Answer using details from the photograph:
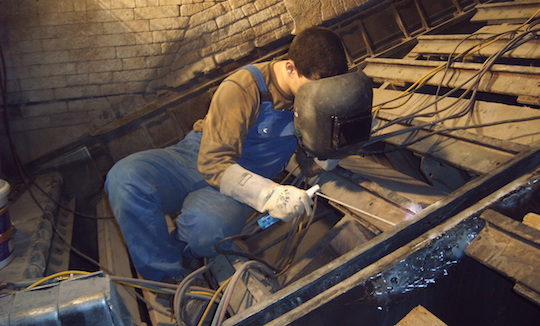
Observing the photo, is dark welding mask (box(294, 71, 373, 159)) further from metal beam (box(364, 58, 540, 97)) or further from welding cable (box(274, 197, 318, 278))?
metal beam (box(364, 58, 540, 97))

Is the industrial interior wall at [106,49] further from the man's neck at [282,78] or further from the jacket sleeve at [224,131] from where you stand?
the jacket sleeve at [224,131]

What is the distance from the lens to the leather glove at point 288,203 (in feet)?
6.34

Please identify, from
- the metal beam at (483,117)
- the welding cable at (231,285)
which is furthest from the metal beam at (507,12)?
the welding cable at (231,285)

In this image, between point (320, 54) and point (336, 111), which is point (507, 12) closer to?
point (320, 54)

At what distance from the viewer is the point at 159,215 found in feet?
7.84

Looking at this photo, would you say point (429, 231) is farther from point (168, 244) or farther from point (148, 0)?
point (148, 0)

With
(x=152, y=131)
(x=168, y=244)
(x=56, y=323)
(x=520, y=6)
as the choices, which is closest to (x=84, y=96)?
(x=152, y=131)

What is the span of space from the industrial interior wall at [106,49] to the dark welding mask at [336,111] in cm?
250

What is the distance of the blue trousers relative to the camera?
90.0 inches

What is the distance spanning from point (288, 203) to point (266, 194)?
0.16m

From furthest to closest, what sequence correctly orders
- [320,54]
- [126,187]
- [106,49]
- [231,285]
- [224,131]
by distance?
[106,49] < [126,187] < [224,131] < [320,54] < [231,285]

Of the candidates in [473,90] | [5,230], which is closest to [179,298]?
[5,230]

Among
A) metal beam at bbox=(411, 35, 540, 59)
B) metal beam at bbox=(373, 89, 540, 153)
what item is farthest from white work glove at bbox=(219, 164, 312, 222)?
metal beam at bbox=(411, 35, 540, 59)

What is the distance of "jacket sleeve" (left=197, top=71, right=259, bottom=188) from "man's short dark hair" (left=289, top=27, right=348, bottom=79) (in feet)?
1.50
